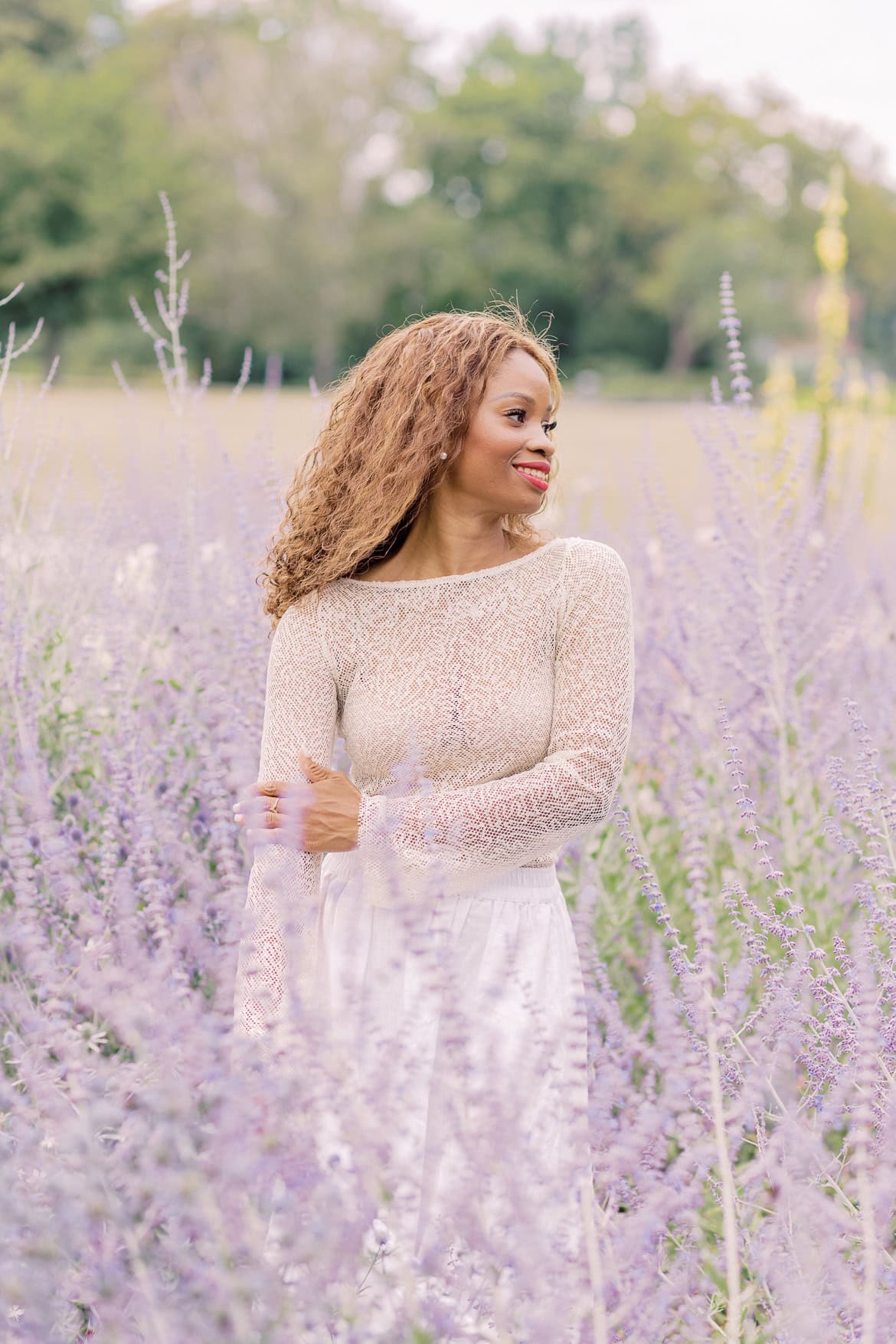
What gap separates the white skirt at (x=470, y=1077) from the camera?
3.94 feet

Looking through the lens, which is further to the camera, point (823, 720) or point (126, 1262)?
point (823, 720)

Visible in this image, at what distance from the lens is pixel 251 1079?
4.17 ft

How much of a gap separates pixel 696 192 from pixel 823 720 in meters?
49.6

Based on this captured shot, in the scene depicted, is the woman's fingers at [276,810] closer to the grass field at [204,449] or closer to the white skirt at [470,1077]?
the white skirt at [470,1077]

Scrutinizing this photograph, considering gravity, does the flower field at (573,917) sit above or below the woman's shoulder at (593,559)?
below

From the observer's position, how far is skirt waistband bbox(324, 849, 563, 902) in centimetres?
199

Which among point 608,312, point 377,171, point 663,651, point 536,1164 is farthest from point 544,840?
point 608,312

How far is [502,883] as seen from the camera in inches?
80.5

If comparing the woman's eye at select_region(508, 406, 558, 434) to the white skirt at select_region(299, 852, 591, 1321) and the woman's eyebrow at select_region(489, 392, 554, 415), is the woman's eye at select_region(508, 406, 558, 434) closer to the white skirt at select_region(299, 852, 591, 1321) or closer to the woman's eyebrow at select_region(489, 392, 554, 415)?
the woman's eyebrow at select_region(489, 392, 554, 415)

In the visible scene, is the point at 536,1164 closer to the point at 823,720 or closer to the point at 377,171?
the point at 823,720

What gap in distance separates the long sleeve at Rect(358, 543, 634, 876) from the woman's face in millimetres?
175

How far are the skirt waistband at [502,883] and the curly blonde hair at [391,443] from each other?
44 centimetres

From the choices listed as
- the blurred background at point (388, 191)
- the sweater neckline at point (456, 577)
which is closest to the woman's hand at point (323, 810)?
the sweater neckline at point (456, 577)

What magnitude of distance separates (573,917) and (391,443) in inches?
37.7
